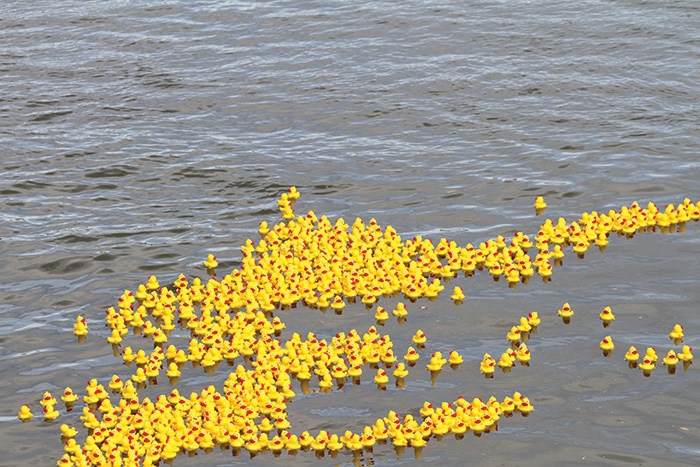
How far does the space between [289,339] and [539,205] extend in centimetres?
715

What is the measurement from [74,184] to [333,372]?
10.7 m

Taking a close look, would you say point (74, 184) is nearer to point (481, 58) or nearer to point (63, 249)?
point (63, 249)

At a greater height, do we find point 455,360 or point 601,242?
point 601,242

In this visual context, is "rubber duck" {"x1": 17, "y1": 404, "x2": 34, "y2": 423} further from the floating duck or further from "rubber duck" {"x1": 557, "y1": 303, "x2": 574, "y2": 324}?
"rubber duck" {"x1": 557, "y1": 303, "x2": 574, "y2": 324}

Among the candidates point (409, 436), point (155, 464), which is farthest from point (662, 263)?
point (155, 464)

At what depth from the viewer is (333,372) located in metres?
16.7

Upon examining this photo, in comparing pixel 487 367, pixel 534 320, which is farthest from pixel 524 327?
pixel 487 367

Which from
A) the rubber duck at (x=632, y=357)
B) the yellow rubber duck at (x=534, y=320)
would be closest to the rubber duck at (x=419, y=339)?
the yellow rubber duck at (x=534, y=320)

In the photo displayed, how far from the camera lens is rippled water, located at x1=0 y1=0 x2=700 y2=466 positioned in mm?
16266

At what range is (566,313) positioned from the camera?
59.2 ft

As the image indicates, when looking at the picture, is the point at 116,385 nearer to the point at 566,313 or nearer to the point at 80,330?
the point at 80,330

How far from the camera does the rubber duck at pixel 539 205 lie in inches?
867

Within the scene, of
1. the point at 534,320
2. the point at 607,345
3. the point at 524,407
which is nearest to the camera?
the point at 524,407

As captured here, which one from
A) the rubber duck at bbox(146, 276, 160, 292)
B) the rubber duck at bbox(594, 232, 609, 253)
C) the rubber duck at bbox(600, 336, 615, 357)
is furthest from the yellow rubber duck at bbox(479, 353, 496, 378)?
the rubber duck at bbox(146, 276, 160, 292)
